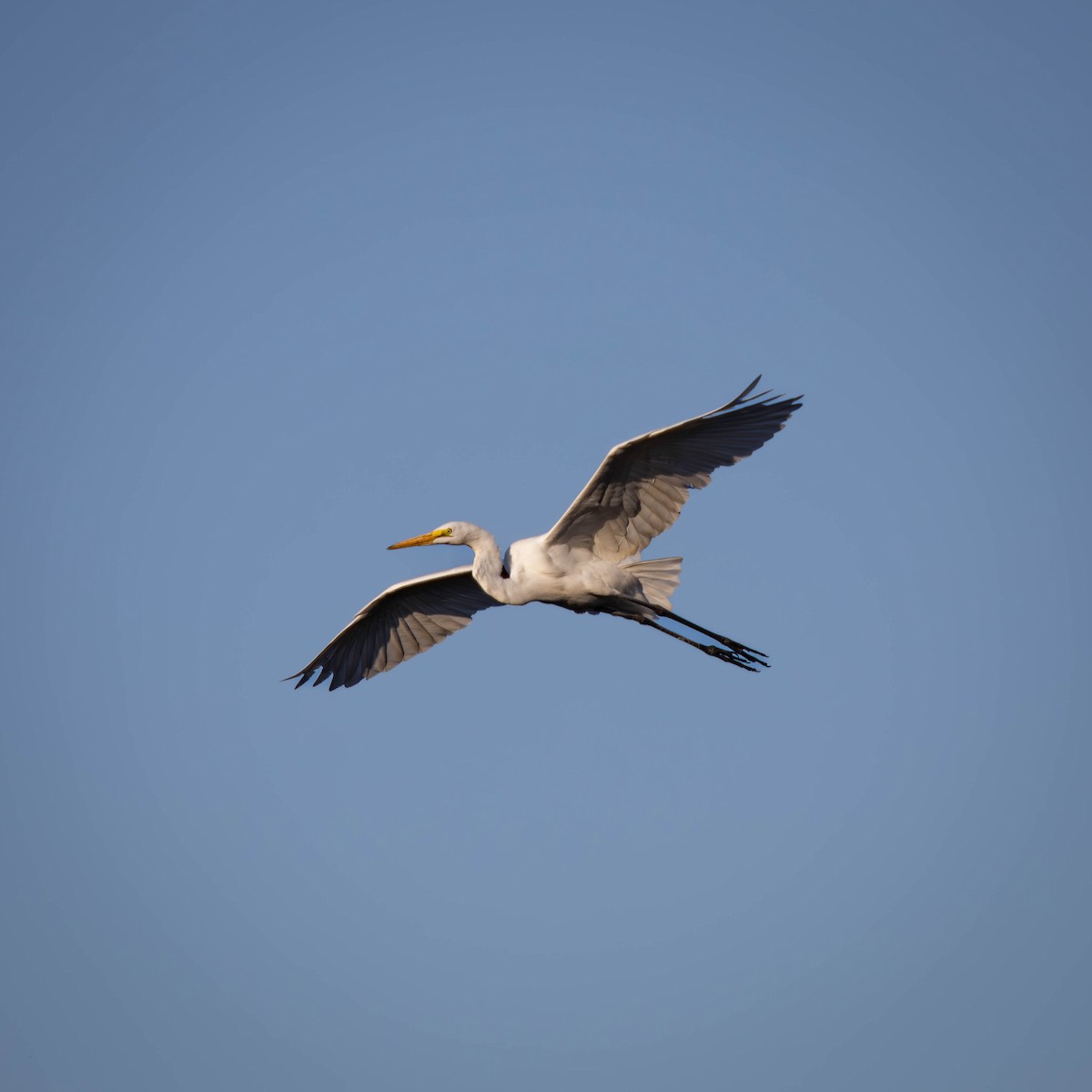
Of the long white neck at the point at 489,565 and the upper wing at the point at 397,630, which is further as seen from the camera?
the upper wing at the point at 397,630

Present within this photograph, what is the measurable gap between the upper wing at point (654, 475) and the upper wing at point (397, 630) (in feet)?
9.00

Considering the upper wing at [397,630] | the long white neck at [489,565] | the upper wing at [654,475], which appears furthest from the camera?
the upper wing at [397,630]

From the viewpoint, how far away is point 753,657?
18719 mm

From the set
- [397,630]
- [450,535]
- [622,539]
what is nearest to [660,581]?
[622,539]

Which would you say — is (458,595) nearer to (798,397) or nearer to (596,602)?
(596,602)

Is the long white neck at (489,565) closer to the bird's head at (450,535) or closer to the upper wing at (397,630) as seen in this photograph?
the bird's head at (450,535)

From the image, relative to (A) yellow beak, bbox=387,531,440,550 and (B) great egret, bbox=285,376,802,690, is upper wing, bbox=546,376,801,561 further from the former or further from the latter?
(A) yellow beak, bbox=387,531,440,550

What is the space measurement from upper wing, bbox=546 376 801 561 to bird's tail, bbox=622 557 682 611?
0.31 meters

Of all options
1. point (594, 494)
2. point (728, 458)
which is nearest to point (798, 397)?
point (728, 458)

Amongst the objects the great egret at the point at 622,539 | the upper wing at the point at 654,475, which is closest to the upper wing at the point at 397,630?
the great egret at the point at 622,539

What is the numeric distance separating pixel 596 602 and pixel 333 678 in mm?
4101

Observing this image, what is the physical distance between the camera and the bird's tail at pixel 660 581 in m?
18.0

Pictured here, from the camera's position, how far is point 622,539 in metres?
17.8

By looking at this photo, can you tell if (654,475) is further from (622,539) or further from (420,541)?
(420,541)
